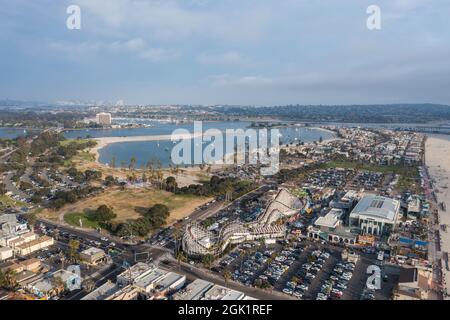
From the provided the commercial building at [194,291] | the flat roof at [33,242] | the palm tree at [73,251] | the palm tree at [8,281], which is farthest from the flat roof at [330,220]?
the palm tree at [8,281]

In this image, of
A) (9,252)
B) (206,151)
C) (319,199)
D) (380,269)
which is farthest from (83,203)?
(206,151)

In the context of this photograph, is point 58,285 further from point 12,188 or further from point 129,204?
point 12,188

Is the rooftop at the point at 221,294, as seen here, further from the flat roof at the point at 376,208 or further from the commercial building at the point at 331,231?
the flat roof at the point at 376,208

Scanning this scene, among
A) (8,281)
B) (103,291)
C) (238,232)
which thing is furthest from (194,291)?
(8,281)

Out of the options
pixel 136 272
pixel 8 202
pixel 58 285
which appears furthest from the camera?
pixel 8 202
